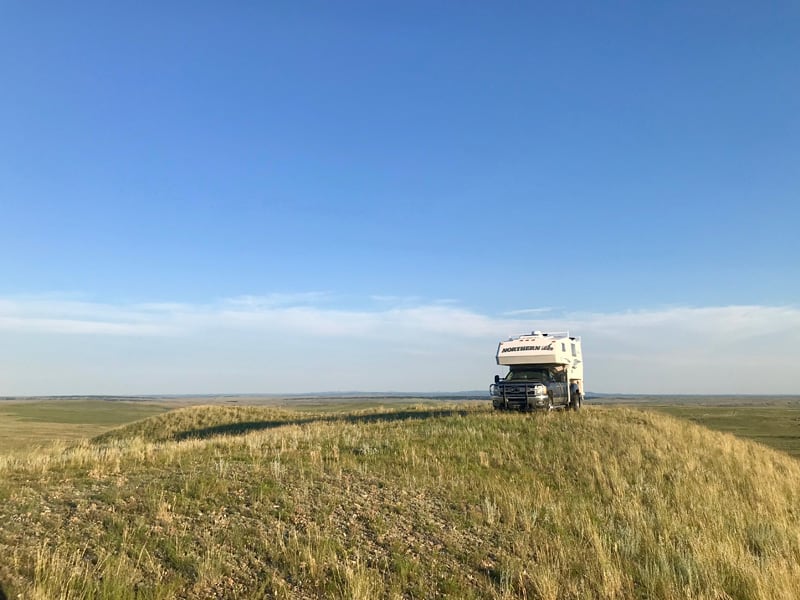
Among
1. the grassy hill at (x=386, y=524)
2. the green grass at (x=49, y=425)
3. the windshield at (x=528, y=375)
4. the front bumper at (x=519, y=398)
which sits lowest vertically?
the green grass at (x=49, y=425)

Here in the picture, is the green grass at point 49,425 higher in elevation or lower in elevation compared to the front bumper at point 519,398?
lower

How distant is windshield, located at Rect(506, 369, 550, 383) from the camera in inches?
1070

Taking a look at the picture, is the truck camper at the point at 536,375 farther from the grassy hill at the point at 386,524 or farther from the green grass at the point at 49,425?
the green grass at the point at 49,425

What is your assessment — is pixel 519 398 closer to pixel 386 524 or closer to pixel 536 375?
pixel 536 375

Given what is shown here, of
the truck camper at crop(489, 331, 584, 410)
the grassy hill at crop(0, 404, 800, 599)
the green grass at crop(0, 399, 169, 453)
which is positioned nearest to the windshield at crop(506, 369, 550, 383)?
the truck camper at crop(489, 331, 584, 410)

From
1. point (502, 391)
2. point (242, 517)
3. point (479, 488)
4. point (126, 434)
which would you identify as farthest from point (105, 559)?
point (126, 434)

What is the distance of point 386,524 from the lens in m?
9.90

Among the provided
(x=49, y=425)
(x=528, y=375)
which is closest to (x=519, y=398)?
(x=528, y=375)

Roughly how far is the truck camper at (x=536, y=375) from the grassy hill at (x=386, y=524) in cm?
913

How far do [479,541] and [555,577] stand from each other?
162 centimetres

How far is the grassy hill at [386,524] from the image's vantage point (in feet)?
24.9

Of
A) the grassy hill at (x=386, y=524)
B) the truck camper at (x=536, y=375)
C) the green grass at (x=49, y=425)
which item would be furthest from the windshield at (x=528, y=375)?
the green grass at (x=49, y=425)

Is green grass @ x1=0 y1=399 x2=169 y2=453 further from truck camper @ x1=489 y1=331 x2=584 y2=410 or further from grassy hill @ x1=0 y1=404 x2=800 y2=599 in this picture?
truck camper @ x1=489 y1=331 x2=584 y2=410

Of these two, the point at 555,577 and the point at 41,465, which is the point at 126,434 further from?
the point at 555,577
